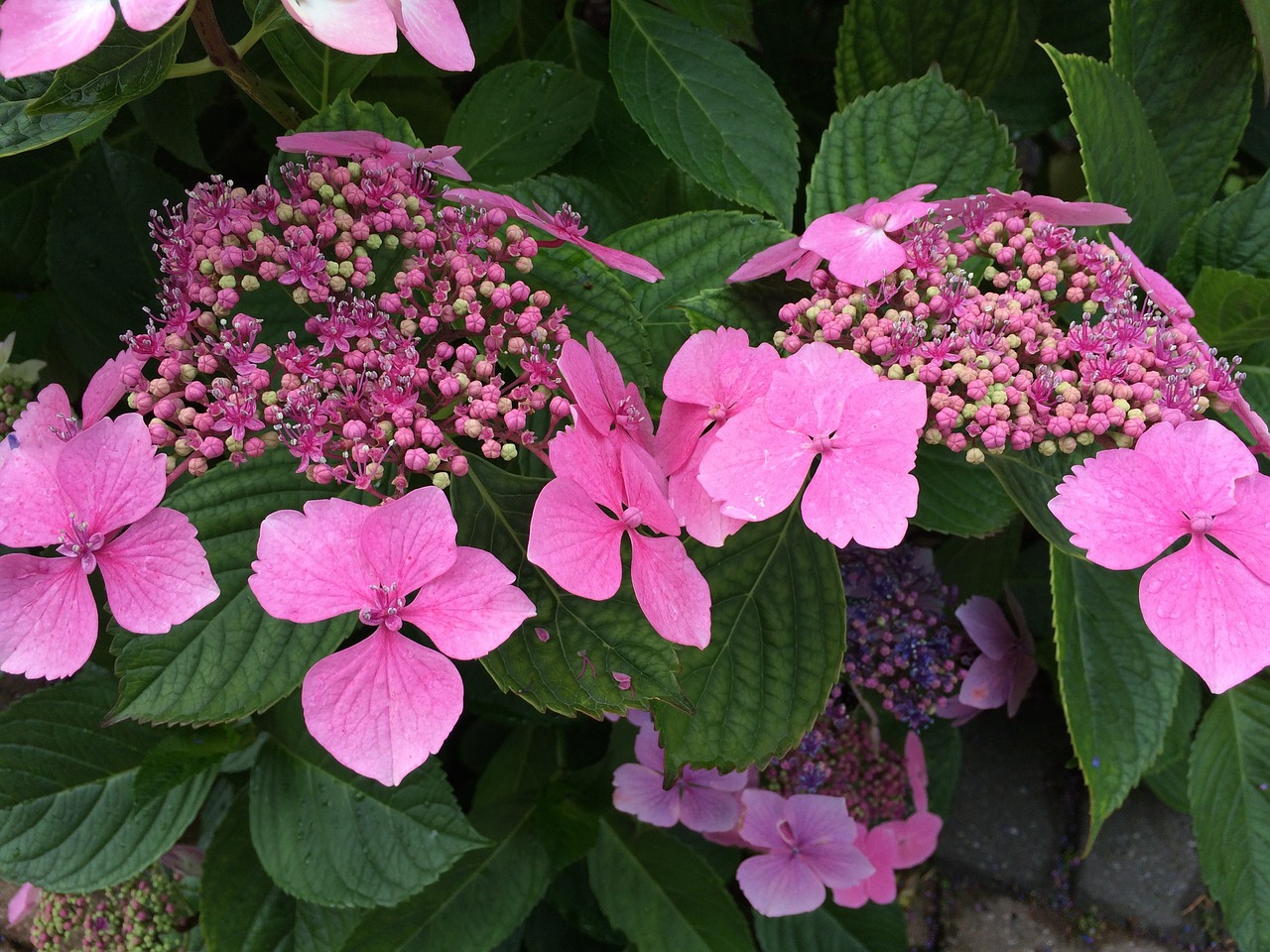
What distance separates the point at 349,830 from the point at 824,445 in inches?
25.9

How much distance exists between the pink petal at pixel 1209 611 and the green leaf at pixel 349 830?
0.62m

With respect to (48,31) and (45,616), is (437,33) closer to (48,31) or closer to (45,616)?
(48,31)

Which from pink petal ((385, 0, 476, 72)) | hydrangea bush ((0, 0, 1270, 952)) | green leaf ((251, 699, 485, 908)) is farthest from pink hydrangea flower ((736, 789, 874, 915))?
pink petal ((385, 0, 476, 72))

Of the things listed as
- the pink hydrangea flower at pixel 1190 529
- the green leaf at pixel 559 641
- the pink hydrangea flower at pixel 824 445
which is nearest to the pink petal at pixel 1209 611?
the pink hydrangea flower at pixel 1190 529

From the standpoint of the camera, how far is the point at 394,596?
0.48m

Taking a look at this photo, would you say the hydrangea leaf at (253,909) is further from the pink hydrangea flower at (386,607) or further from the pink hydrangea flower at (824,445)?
the pink hydrangea flower at (824,445)

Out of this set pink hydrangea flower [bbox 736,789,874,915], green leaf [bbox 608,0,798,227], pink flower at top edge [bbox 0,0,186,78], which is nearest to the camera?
pink flower at top edge [bbox 0,0,186,78]

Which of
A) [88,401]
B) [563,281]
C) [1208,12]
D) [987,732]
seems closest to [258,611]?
[88,401]

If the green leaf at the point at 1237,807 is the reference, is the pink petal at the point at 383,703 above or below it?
above

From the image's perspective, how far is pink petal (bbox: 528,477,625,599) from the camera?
48cm

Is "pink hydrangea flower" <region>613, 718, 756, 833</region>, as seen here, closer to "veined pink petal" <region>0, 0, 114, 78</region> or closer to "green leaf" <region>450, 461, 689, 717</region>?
"green leaf" <region>450, 461, 689, 717</region>

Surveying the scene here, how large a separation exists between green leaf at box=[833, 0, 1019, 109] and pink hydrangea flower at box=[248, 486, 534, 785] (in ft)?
2.25

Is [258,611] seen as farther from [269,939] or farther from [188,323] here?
[269,939]

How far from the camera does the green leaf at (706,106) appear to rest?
842mm
